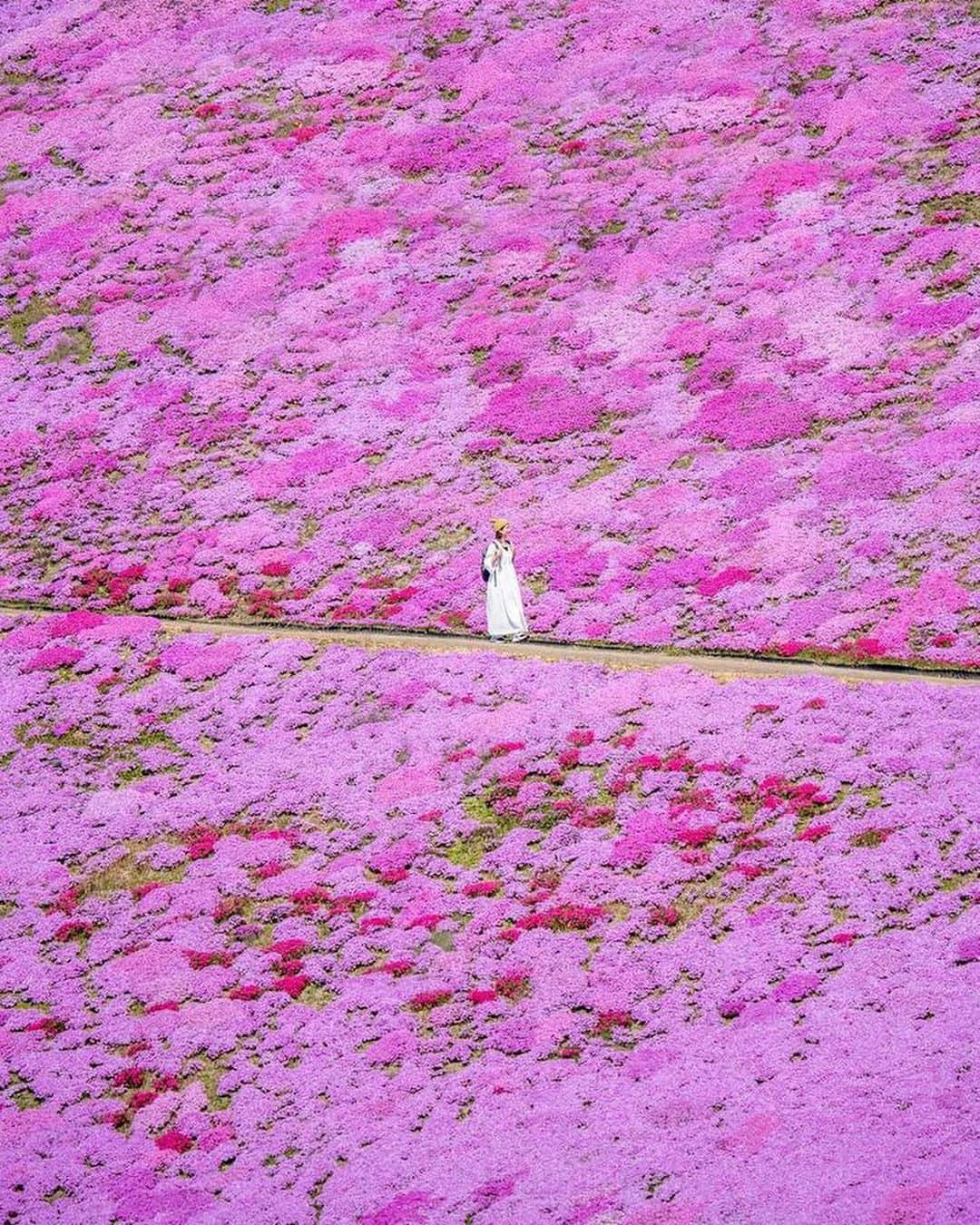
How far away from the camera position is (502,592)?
33094 mm

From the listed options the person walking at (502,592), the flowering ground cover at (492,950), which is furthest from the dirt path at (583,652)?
the flowering ground cover at (492,950)

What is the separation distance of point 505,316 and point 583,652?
1686cm

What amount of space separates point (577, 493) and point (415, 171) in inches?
794

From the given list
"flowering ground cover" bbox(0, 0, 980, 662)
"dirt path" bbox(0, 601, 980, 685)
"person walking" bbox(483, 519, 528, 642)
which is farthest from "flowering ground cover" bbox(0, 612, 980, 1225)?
"flowering ground cover" bbox(0, 0, 980, 662)

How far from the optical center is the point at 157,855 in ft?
96.1

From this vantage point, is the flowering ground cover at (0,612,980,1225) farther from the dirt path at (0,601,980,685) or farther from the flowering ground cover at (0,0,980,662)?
the flowering ground cover at (0,0,980,662)

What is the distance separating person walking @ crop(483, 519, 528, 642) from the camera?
32719mm

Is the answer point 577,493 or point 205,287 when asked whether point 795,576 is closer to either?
point 577,493

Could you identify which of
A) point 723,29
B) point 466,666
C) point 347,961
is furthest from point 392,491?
point 723,29

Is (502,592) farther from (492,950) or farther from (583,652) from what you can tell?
(492,950)

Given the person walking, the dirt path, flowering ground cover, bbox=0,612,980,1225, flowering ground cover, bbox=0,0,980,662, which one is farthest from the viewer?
flowering ground cover, bbox=0,0,980,662

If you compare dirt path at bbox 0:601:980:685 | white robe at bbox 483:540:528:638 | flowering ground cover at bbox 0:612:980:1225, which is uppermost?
white robe at bbox 483:540:528:638

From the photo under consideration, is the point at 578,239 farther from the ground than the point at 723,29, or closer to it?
closer to it

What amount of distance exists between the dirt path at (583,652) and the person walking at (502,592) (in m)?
0.31
